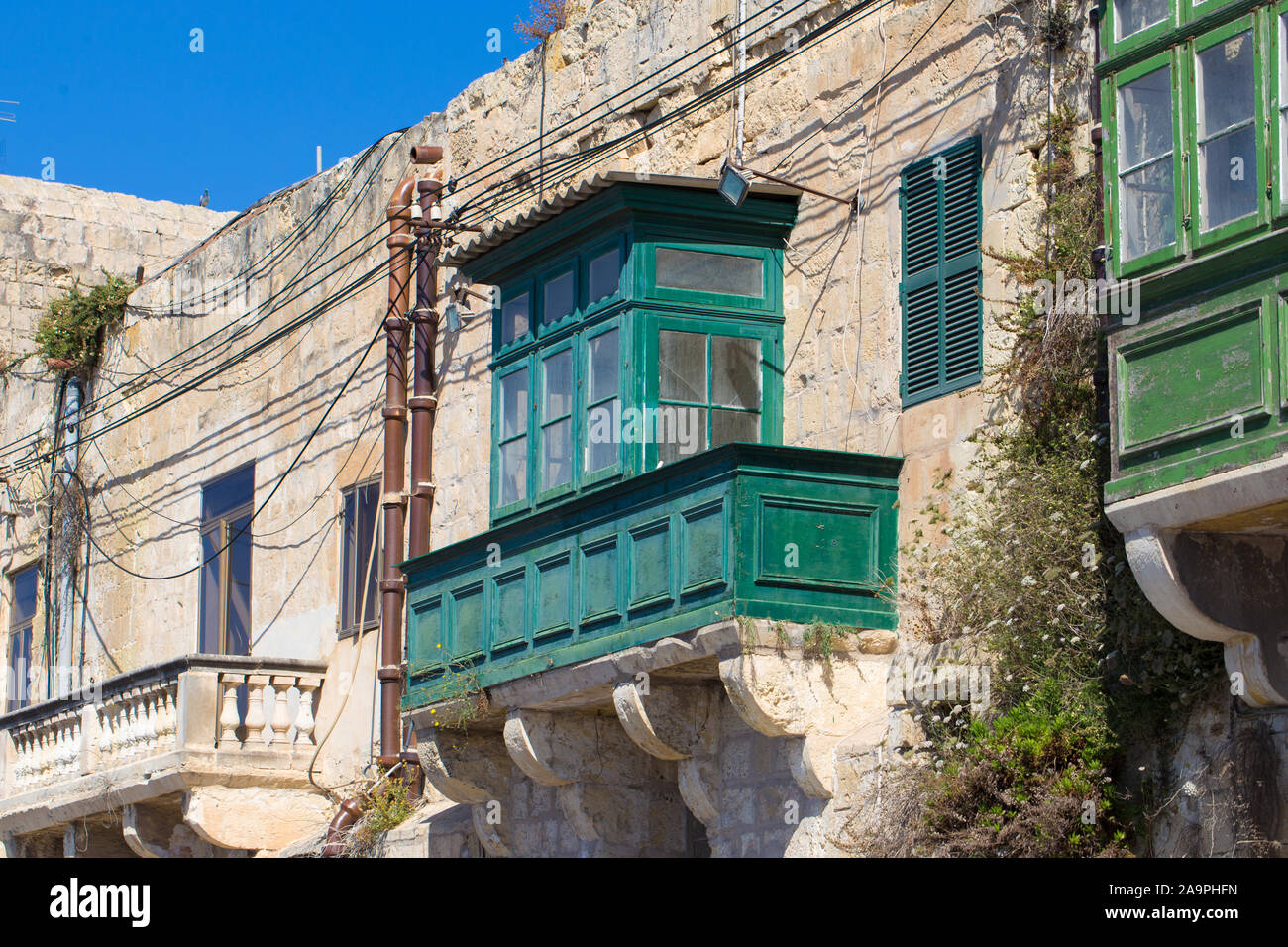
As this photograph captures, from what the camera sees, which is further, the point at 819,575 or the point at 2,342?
the point at 2,342

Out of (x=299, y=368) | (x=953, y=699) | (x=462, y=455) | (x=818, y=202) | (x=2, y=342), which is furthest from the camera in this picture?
(x=2, y=342)

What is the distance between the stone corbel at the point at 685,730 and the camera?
41.5 feet

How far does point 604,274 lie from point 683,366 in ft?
2.65

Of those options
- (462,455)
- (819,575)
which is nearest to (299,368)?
(462,455)

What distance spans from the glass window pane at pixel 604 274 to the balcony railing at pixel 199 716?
4908 millimetres

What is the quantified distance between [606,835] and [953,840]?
371 cm

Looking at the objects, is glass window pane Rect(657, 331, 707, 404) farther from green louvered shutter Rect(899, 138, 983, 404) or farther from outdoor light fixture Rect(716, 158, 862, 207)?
green louvered shutter Rect(899, 138, 983, 404)

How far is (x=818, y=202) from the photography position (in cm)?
1336

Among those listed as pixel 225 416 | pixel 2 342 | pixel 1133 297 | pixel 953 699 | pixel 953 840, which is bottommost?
pixel 953 840

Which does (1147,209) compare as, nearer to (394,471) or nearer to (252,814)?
(394,471)

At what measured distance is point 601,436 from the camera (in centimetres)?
1326

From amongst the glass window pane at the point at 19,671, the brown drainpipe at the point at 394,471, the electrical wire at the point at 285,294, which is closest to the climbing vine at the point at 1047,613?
the brown drainpipe at the point at 394,471

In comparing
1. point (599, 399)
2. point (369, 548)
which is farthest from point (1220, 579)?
point (369, 548)

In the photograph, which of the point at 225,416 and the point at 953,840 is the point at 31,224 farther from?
the point at 953,840
